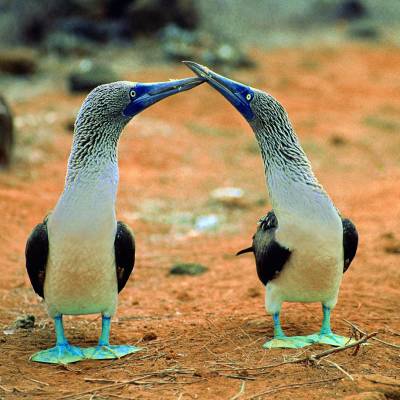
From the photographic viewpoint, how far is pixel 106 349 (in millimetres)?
5031

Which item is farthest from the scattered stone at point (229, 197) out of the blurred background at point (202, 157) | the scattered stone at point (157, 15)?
the scattered stone at point (157, 15)

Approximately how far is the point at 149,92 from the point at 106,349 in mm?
1795

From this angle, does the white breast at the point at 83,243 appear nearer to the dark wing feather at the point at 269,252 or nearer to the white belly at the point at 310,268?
the dark wing feather at the point at 269,252

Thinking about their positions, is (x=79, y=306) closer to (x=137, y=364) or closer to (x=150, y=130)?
(x=137, y=364)

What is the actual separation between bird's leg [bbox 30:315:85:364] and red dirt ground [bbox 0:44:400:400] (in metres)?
0.07

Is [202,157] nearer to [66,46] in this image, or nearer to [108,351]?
[108,351]

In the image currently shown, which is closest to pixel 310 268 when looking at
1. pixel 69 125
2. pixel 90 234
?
pixel 90 234

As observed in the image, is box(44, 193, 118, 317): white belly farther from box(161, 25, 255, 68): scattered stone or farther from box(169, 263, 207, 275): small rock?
box(161, 25, 255, 68): scattered stone

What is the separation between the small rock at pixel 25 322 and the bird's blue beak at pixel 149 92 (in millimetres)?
1891

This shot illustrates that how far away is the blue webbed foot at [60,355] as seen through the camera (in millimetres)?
4840

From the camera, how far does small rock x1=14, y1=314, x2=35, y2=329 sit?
570cm

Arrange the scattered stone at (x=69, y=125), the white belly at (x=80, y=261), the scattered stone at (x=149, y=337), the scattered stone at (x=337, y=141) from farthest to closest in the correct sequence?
1. the scattered stone at (x=337, y=141)
2. the scattered stone at (x=69, y=125)
3. the scattered stone at (x=149, y=337)
4. the white belly at (x=80, y=261)

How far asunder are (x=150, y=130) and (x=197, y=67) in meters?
9.81

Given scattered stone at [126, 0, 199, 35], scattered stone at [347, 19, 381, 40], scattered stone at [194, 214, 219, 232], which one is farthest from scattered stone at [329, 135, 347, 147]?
scattered stone at [347, 19, 381, 40]
